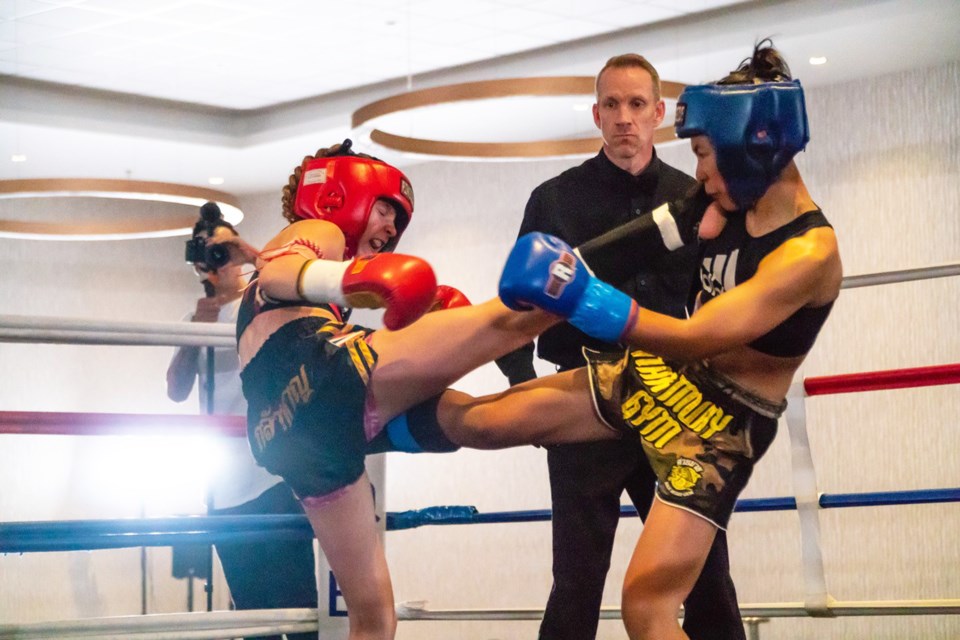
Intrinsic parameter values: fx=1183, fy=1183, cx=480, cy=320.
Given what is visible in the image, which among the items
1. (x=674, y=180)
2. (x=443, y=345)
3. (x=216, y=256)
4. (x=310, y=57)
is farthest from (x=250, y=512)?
(x=310, y=57)

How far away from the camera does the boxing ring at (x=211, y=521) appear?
229 centimetres

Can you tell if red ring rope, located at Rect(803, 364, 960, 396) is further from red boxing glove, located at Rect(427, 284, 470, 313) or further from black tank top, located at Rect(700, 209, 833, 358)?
red boxing glove, located at Rect(427, 284, 470, 313)

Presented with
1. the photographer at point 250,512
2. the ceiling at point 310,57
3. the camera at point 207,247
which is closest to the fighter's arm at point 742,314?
the photographer at point 250,512

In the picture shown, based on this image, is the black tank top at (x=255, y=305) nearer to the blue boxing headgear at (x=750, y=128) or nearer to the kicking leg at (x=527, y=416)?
the kicking leg at (x=527, y=416)

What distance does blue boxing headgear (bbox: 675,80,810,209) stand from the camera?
2.06 m

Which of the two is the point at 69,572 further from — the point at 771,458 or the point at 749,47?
the point at 749,47

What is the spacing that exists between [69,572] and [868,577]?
5.62 m

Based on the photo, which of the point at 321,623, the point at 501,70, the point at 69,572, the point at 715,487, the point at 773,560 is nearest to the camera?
the point at 715,487

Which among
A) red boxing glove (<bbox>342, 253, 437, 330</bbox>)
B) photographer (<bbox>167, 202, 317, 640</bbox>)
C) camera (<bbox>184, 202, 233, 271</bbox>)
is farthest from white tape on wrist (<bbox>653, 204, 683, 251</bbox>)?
camera (<bbox>184, 202, 233, 271</bbox>)

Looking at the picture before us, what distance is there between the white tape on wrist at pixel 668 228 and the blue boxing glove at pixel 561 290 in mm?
334

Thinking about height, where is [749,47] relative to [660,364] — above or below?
above

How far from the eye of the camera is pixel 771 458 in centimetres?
698

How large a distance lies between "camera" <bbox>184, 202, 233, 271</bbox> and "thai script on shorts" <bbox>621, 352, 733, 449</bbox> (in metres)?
2.03

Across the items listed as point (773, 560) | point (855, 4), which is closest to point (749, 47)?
point (855, 4)
